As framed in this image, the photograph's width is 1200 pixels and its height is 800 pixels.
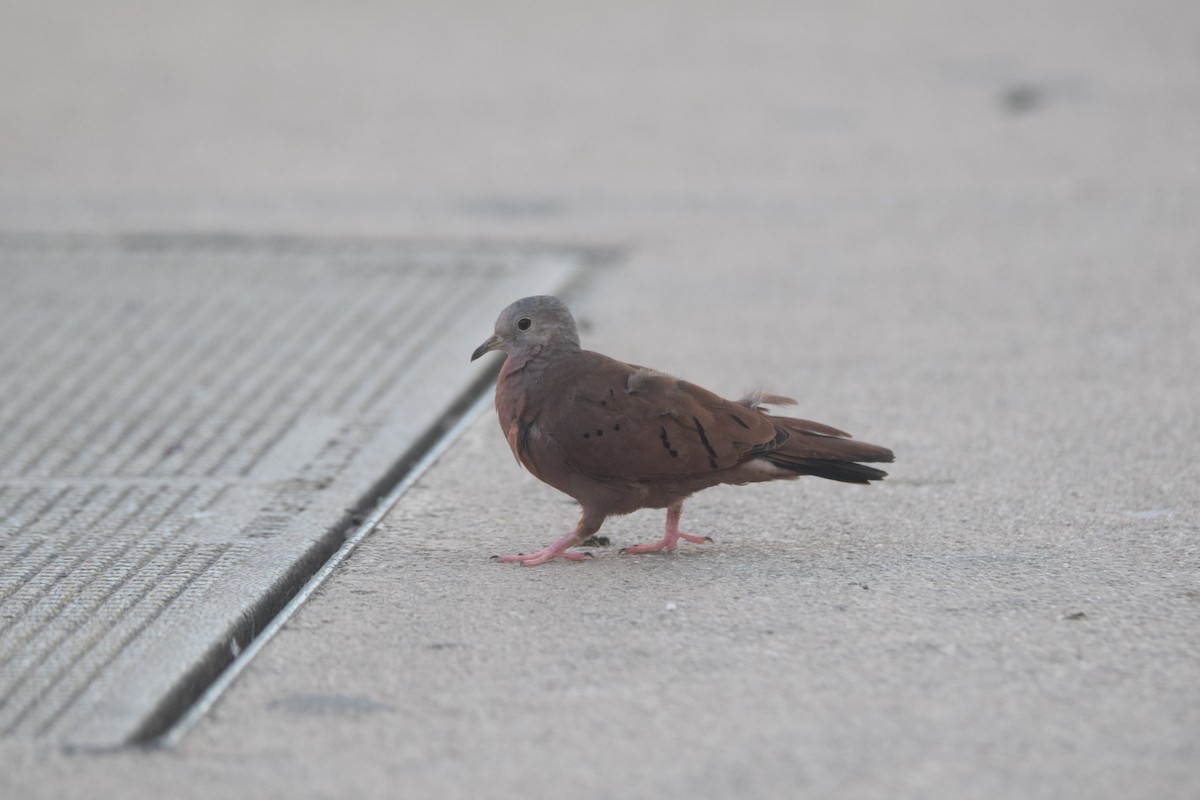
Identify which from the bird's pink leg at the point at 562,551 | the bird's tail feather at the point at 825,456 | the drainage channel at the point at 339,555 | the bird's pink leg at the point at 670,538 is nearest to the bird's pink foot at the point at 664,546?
the bird's pink leg at the point at 670,538

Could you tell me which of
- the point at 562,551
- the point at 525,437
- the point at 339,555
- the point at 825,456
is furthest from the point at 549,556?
the point at 825,456

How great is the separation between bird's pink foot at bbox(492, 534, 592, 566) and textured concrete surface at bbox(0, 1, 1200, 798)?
0.15 ft

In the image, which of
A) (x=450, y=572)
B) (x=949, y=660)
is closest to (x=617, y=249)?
(x=450, y=572)

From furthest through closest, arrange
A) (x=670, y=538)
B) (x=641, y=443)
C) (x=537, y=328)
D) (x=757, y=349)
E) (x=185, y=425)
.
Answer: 1. (x=757, y=349)
2. (x=185, y=425)
3. (x=537, y=328)
4. (x=670, y=538)
5. (x=641, y=443)

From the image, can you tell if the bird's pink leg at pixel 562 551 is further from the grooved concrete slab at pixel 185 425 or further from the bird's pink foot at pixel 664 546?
the grooved concrete slab at pixel 185 425

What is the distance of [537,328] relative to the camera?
155 inches

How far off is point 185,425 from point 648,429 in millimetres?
1792

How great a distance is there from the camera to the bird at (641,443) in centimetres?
367

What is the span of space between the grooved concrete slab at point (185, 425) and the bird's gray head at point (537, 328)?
651 millimetres

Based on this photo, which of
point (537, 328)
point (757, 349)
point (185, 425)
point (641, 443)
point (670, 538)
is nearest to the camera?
point (641, 443)

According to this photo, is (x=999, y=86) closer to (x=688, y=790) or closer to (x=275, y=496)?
(x=275, y=496)

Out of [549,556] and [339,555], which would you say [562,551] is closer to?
[549,556]

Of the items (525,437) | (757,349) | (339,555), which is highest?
(757,349)

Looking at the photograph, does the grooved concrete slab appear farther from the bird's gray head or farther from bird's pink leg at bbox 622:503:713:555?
bird's pink leg at bbox 622:503:713:555
